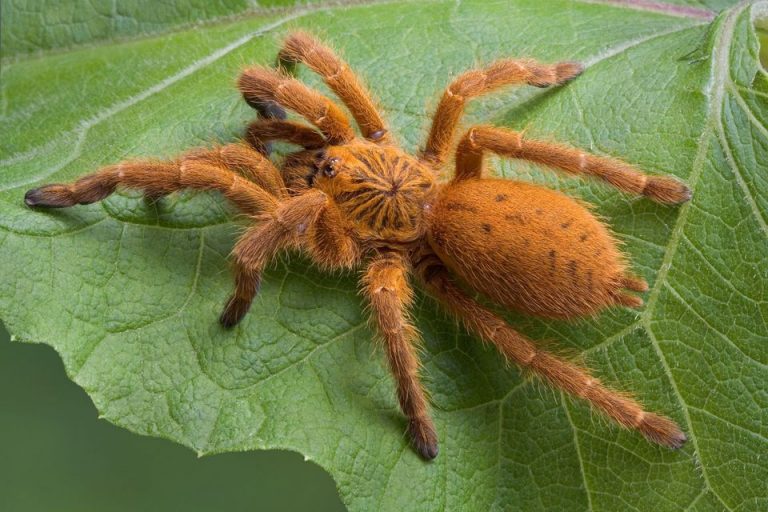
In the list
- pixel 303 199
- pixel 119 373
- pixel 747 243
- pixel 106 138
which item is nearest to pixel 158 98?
pixel 106 138

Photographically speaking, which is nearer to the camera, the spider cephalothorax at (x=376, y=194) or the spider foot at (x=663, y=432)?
the spider foot at (x=663, y=432)

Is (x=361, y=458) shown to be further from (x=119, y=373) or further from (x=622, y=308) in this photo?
(x=622, y=308)

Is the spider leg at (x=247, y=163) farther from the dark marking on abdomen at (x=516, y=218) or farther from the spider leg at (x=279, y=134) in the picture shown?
the dark marking on abdomen at (x=516, y=218)

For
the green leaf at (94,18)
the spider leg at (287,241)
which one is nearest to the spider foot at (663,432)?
the spider leg at (287,241)

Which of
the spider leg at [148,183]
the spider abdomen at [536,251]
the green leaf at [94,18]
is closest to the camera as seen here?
the spider abdomen at [536,251]

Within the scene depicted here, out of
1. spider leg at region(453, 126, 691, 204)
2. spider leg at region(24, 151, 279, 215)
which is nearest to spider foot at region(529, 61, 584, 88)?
spider leg at region(453, 126, 691, 204)
